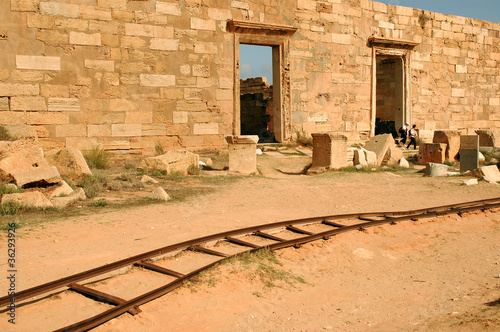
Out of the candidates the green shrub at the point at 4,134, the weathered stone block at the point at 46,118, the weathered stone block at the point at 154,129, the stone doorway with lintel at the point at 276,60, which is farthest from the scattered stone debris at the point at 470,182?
the green shrub at the point at 4,134

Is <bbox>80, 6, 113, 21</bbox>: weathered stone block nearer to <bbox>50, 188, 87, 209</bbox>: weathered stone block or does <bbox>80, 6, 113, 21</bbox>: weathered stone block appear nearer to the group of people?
<bbox>50, 188, 87, 209</bbox>: weathered stone block

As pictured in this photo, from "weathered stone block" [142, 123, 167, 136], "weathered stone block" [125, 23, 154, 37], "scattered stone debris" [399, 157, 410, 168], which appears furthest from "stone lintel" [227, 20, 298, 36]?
"scattered stone debris" [399, 157, 410, 168]

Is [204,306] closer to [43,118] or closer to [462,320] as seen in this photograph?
[462,320]

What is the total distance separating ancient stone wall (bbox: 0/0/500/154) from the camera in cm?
1070

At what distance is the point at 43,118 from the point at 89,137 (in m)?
1.11

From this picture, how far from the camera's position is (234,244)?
5.27 m

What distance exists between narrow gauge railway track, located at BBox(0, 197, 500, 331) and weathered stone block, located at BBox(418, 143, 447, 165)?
4.55 m

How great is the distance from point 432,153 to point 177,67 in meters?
7.26

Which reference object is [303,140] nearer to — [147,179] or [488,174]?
[488,174]

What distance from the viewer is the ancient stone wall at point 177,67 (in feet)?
35.1

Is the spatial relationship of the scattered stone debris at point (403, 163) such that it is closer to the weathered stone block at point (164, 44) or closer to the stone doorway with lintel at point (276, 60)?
the stone doorway with lintel at point (276, 60)

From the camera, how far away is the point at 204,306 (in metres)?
3.77

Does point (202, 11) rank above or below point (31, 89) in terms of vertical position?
above

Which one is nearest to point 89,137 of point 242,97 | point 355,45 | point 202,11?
point 202,11
